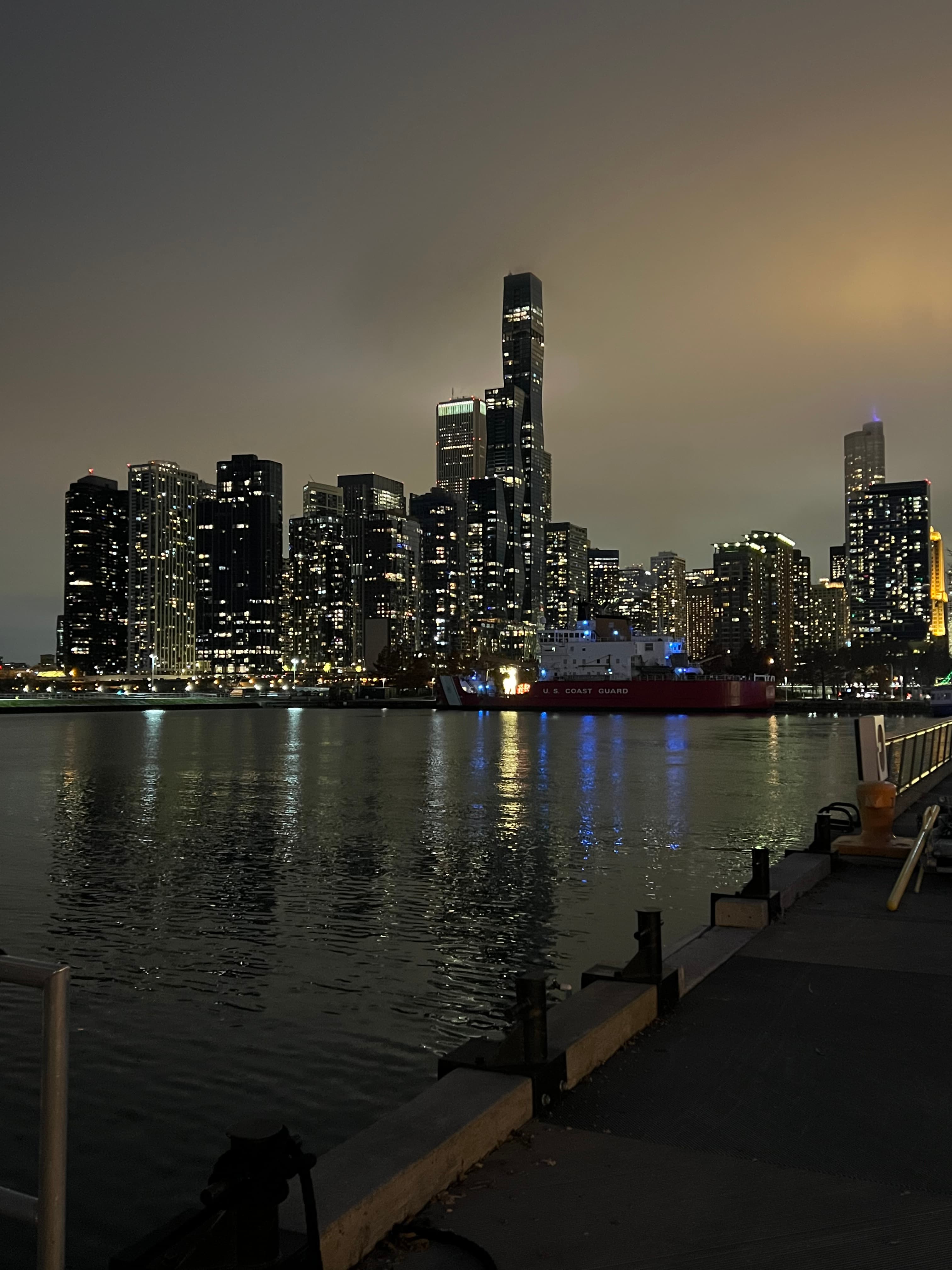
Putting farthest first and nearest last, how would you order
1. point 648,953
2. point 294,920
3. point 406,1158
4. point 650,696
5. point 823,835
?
point 650,696 → point 294,920 → point 823,835 → point 648,953 → point 406,1158

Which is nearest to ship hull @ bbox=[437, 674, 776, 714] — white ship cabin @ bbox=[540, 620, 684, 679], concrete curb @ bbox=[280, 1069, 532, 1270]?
white ship cabin @ bbox=[540, 620, 684, 679]

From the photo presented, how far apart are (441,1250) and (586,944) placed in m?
10.1

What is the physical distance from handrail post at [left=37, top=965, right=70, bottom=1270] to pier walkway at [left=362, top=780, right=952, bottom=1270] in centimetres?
162

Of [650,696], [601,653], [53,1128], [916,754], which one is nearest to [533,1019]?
[53,1128]

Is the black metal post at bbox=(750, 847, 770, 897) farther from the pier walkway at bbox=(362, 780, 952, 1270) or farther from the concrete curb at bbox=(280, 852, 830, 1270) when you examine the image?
the concrete curb at bbox=(280, 852, 830, 1270)

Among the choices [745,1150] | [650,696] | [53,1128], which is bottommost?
[745,1150]

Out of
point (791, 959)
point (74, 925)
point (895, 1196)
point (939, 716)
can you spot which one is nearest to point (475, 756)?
point (74, 925)

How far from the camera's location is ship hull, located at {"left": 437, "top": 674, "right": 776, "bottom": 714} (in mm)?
131750

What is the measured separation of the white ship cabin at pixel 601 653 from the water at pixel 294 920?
9081 cm

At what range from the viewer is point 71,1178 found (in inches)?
288

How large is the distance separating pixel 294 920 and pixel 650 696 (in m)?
119

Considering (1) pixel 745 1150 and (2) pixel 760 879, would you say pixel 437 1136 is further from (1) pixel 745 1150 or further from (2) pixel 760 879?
(2) pixel 760 879

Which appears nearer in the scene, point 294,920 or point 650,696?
point 294,920

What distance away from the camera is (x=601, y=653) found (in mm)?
139500
